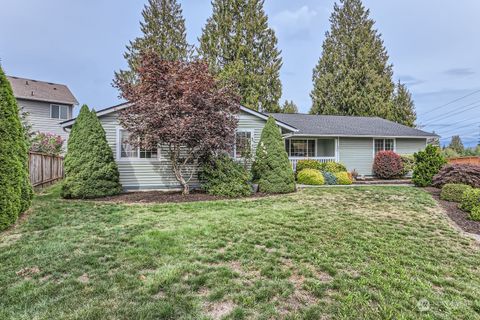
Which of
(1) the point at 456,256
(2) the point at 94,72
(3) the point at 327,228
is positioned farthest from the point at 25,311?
(2) the point at 94,72

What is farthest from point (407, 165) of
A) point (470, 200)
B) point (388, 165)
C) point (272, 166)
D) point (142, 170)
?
point (142, 170)

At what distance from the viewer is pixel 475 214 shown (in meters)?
6.52

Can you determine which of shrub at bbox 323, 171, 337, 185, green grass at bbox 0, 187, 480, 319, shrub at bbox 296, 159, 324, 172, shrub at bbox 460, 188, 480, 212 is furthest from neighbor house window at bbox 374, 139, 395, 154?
green grass at bbox 0, 187, 480, 319

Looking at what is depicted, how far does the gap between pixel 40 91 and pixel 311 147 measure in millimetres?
20579

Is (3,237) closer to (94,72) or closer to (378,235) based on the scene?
(378,235)

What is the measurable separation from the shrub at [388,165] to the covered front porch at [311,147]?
2520 millimetres

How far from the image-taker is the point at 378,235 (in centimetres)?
519

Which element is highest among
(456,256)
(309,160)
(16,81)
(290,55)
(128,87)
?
(290,55)

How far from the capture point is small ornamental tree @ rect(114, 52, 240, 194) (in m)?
8.21

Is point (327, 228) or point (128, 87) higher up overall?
point (128, 87)

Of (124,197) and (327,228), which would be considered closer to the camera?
(327,228)

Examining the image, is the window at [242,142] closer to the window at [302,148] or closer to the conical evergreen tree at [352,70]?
the window at [302,148]

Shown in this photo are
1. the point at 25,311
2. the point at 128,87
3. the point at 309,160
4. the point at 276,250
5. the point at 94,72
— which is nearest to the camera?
the point at 25,311

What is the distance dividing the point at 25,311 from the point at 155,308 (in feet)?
3.99
